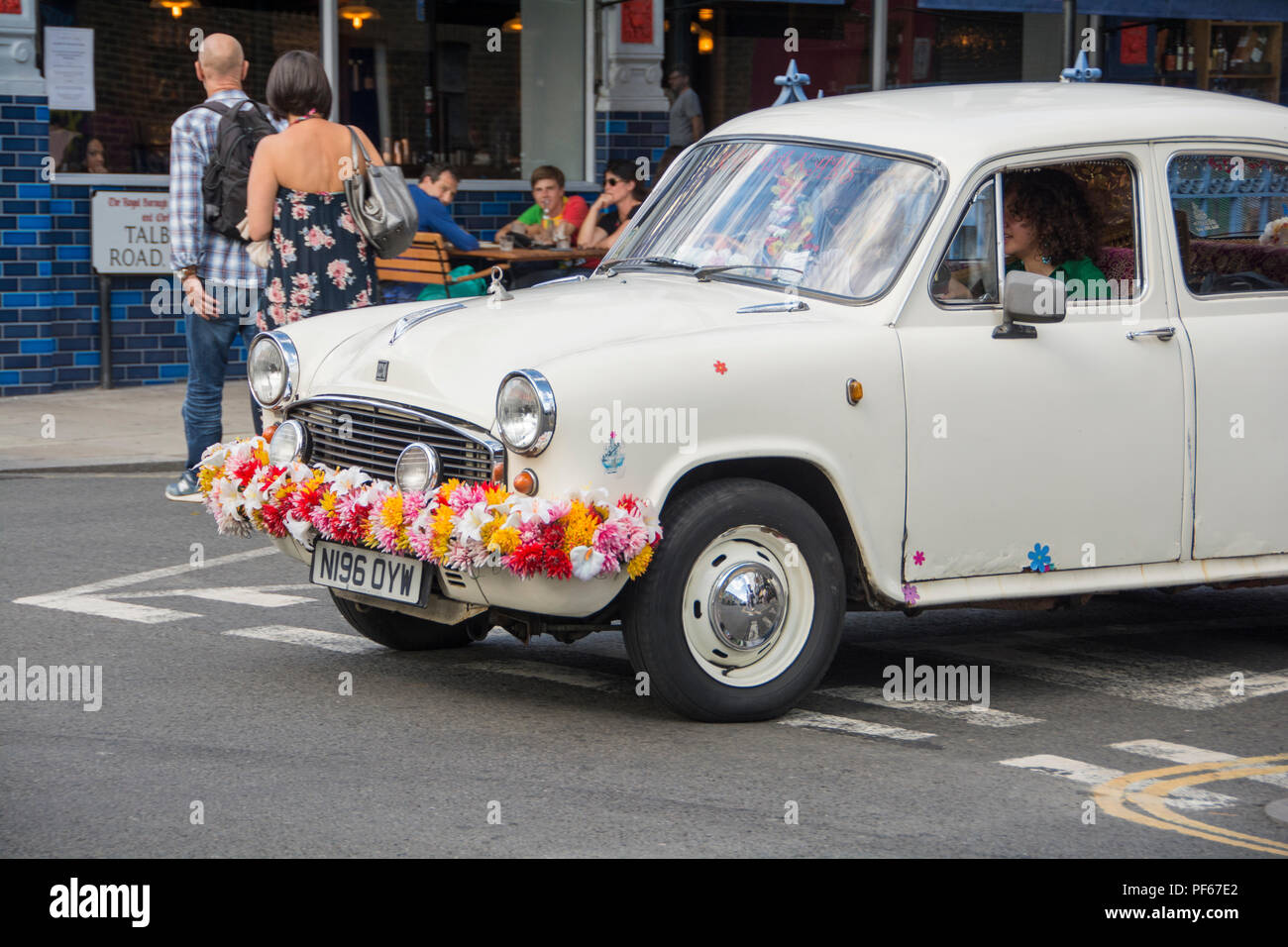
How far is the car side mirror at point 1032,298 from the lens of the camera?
6176mm

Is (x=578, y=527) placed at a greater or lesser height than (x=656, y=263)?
lesser

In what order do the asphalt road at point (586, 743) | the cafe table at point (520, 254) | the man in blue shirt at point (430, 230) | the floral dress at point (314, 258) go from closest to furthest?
the asphalt road at point (586, 743), the floral dress at point (314, 258), the man in blue shirt at point (430, 230), the cafe table at point (520, 254)

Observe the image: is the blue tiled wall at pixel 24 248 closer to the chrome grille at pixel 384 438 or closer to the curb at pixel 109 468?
the curb at pixel 109 468

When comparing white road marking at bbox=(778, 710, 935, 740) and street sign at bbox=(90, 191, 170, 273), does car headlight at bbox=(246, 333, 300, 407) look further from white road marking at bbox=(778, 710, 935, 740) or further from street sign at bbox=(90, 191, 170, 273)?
street sign at bbox=(90, 191, 170, 273)

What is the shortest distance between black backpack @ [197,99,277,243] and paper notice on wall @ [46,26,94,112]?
5.15 metres

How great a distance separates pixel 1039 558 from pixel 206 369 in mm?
5272

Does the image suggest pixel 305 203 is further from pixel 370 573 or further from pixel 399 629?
pixel 370 573

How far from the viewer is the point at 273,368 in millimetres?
6684

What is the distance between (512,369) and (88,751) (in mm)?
1590

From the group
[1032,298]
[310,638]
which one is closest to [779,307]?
[1032,298]

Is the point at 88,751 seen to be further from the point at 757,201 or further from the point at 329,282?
the point at 329,282

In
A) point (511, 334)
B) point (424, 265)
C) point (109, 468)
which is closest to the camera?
point (511, 334)

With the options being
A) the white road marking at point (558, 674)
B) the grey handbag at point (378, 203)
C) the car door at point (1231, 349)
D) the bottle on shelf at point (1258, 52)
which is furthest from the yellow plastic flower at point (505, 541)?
the bottle on shelf at point (1258, 52)

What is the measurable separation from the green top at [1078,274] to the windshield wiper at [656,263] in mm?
1062
